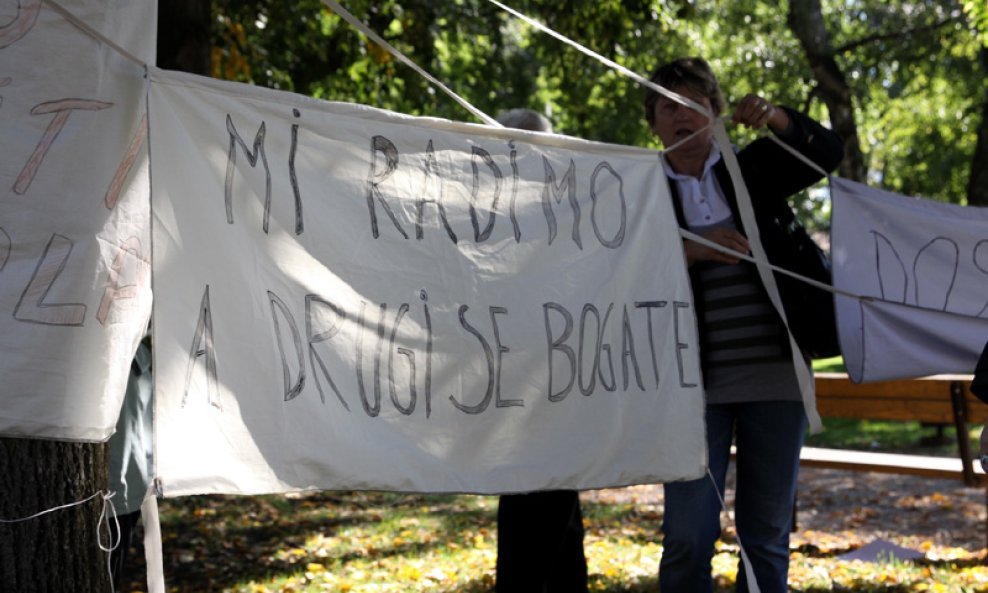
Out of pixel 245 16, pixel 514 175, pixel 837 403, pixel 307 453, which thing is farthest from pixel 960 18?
pixel 307 453

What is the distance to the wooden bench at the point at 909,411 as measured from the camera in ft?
18.6

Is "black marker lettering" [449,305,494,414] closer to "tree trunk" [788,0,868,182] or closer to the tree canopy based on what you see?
the tree canopy

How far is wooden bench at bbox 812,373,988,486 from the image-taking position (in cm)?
568

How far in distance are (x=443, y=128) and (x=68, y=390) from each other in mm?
1036

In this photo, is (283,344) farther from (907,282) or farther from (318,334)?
(907,282)

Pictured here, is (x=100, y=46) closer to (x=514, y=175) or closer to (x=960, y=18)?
(x=514, y=175)

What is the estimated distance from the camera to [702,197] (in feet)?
10.6

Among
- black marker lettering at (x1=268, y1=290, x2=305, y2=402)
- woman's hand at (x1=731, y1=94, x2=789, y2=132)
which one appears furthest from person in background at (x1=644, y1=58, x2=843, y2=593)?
black marker lettering at (x1=268, y1=290, x2=305, y2=402)

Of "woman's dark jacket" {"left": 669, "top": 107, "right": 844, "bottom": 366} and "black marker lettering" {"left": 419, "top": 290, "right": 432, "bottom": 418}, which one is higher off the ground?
"woman's dark jacket" {"left": 669, "top": 107, "right": 844, "bottom": 366}

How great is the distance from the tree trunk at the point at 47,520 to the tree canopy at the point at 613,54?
15.7 ft

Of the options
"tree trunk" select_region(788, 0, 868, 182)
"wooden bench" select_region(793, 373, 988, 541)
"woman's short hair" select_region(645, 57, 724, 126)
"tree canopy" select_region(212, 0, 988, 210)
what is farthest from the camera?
"tree trunk" select_region(788, 0, 868, 182)

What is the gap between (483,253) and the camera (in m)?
2.65

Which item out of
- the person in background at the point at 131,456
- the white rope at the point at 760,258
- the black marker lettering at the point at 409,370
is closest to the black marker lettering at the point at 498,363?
the black marker lettering at the point at 409,370

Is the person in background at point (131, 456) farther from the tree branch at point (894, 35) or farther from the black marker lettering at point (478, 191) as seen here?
the tree branch at point (894, 35)
